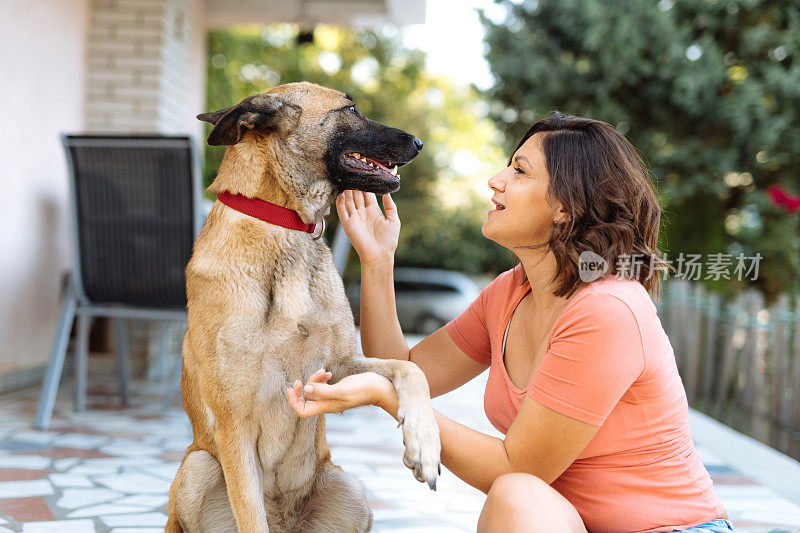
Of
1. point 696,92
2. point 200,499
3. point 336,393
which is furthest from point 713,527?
point 696,92

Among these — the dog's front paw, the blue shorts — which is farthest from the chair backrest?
the blue shorts

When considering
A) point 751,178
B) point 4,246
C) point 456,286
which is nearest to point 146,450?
point 4,246

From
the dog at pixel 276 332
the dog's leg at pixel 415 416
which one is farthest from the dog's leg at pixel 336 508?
the dog's leg at pixel 415 416

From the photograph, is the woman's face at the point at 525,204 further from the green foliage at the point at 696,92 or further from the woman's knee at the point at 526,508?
the green foliage at the point at 696,92

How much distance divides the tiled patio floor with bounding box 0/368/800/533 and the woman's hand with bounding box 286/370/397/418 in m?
0.98

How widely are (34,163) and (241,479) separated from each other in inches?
133

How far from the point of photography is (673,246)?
27.7ft

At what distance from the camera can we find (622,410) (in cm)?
162

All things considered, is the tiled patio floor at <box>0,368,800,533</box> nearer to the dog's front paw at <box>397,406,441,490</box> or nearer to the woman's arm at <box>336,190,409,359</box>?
the woman's arm at <box>336,190,409,359</box>

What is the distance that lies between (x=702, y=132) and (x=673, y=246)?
132cm

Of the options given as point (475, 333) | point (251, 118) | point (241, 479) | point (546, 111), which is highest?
point (546, 111)

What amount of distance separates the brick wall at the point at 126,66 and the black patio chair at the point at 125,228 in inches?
60.8

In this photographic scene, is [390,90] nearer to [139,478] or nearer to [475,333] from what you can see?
[139,478]

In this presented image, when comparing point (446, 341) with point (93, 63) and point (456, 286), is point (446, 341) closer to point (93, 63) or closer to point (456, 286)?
point (93, 63)
